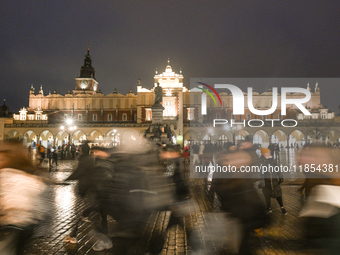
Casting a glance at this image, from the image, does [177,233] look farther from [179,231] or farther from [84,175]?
[84,175]

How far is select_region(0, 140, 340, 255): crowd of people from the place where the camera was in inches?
98.0

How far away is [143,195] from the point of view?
12.0ft

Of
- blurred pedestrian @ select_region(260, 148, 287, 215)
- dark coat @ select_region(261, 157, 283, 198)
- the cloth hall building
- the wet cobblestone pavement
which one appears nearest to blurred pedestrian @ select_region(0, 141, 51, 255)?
the wet cobblestone pavement

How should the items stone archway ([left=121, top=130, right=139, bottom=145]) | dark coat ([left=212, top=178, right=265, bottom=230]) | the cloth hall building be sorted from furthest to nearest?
the cloth hall building
stone archway ([left=121, top=130, right=139, bottom=145])
dark coat ([left=212, top=178, right=265, bottom=230])

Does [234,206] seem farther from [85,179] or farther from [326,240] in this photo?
[85,179]

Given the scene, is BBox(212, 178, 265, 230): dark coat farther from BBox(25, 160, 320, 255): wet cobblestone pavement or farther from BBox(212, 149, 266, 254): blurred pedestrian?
BBox(25, 160, 320, 255): wet cobblestone pavement

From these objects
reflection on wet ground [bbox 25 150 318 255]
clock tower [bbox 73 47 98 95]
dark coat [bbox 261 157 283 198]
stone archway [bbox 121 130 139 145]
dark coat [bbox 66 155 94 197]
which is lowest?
reflection on wet ground [bbox 25 150 318 255]

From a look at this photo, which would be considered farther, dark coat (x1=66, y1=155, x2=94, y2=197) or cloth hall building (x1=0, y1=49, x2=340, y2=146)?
cloth hall building (x1=0, y1=49, x2=340, y2=146)

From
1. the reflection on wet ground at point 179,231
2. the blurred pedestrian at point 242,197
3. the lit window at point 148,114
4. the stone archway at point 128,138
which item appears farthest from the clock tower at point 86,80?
the blurred pedestrian at point 242,197

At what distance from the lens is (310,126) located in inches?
1436

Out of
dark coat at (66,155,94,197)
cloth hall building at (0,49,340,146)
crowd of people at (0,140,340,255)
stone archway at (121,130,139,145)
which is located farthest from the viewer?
cloth hall building at (0,49,340,146)

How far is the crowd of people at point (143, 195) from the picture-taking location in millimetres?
2490

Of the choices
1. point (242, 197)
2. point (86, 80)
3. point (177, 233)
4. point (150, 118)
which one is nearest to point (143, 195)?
point (177, 233)

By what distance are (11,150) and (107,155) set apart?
4.06 ft
